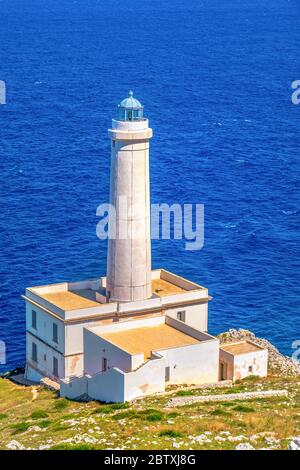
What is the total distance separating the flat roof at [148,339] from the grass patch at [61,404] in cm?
459

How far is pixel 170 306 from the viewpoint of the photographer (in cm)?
6662

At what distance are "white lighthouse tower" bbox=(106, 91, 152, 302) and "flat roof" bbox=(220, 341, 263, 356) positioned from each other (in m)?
6.64

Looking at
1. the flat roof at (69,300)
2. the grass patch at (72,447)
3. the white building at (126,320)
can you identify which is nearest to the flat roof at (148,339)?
the white building at (126,320)

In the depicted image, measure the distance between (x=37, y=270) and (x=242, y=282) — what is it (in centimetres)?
2044

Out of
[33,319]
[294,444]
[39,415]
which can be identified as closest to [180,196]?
[33,319]

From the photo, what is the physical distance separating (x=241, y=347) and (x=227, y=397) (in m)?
9.50

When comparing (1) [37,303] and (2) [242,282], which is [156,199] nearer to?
(2) [242,282]

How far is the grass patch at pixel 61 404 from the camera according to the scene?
58319 millimetres

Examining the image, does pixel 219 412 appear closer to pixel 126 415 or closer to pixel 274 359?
pixel 126 415

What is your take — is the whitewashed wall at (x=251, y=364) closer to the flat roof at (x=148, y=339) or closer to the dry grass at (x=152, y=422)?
the dry grass at (x=152, y=422)

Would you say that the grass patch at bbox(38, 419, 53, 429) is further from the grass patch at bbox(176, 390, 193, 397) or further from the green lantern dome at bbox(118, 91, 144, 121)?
the green lantern dome at bbox(118, 91, 144, 121)

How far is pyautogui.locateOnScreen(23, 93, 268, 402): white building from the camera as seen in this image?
58.4 metres

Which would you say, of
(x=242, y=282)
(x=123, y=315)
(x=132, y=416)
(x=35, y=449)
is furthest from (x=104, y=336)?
(x=242, y=282)

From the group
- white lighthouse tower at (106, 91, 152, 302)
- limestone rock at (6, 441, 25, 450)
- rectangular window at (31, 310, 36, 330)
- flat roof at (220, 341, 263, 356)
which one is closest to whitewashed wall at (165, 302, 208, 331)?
white lighthouse tower at (106, 91, 152, 302)
